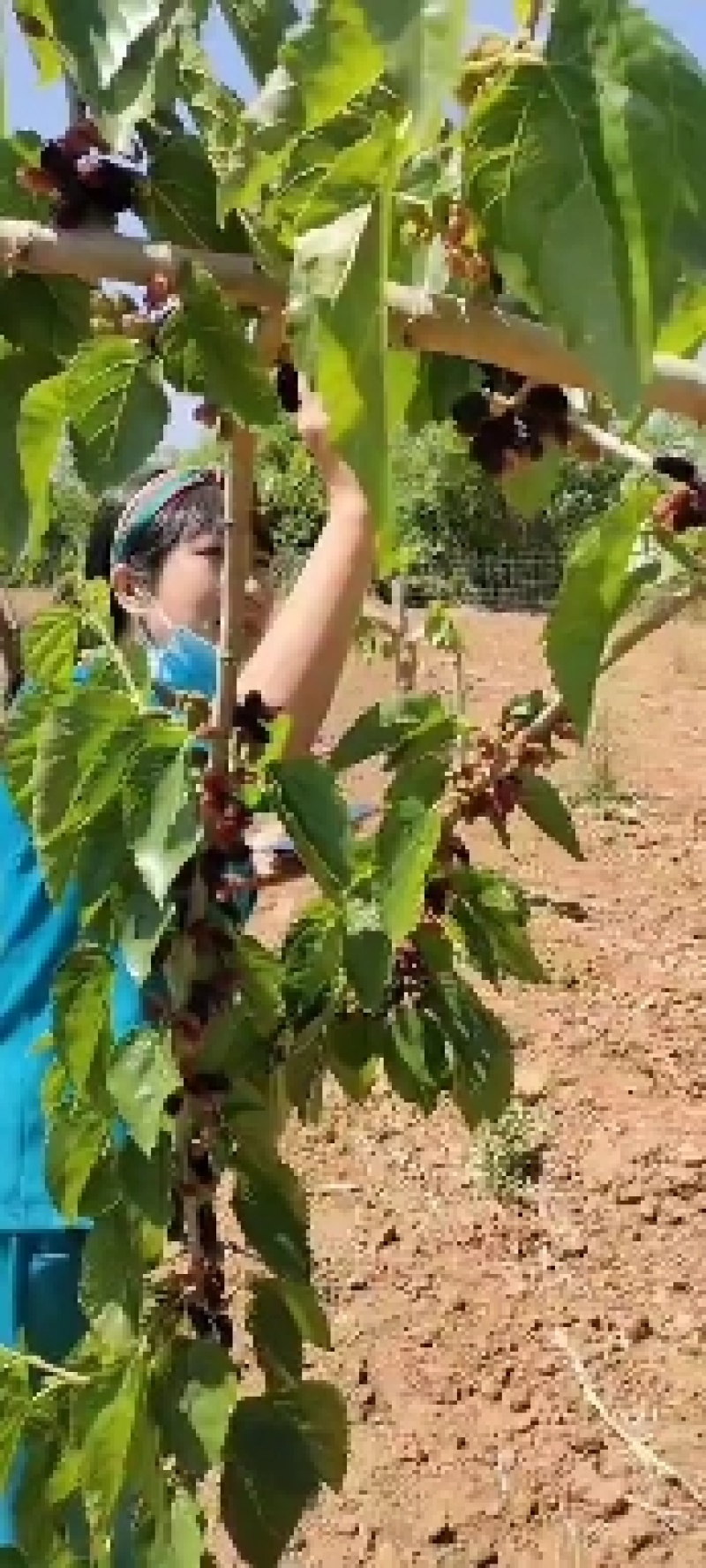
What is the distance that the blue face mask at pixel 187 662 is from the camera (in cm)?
189

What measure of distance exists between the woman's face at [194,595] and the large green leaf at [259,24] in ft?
3.06

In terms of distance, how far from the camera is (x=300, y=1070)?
70.4 inches

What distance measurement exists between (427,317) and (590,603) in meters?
0.19

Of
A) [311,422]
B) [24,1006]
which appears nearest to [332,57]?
[311,422]

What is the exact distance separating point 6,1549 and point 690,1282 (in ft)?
8.33

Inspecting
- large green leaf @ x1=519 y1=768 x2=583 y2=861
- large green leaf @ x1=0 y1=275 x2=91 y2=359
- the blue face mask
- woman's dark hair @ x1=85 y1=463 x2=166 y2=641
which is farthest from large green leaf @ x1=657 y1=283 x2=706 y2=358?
woman's dark hair @ x1=85 y1=463 x2=166 y2=641

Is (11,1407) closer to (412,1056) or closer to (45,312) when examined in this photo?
(412,1056)

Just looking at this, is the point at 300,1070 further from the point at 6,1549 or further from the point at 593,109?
the point at 593,109

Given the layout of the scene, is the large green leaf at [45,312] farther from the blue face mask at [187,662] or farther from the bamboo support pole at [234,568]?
the blue face mask at [187,662]

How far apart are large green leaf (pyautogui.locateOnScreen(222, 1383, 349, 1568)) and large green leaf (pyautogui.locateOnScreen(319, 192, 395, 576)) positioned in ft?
3.63

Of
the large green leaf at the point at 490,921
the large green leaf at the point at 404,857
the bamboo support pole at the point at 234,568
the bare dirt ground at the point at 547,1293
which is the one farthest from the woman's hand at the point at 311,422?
the bare dirt ground at the point at 547,1293

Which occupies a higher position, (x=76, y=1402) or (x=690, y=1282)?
(x=76, y=1402)

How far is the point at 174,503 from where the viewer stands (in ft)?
6.63

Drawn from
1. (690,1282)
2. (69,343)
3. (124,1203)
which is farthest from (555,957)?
(69,343)
